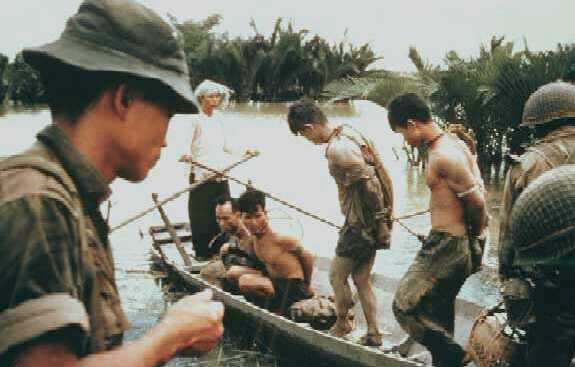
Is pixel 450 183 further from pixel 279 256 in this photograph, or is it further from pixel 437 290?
pixel 279 256

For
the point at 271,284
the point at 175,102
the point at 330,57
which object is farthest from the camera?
the point at 330,57

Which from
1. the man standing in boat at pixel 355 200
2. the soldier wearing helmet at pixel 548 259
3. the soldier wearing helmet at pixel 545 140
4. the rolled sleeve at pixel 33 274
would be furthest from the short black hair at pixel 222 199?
the rolled sleeve at pixel 33 274

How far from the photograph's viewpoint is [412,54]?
1505 centimetres

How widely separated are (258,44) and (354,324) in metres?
28.8

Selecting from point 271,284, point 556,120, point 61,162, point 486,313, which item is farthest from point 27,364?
point 271,284

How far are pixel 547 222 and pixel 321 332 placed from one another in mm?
3440

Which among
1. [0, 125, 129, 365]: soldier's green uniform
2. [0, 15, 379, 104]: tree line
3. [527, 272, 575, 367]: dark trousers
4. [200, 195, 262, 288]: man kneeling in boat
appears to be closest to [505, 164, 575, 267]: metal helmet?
[527, 272, 575, 367]: dark trousers

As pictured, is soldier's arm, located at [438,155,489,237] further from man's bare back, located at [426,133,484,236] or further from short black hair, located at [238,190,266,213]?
short black hair, located at [238,190,266,213]

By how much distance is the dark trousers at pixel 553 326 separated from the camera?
2.85 metres

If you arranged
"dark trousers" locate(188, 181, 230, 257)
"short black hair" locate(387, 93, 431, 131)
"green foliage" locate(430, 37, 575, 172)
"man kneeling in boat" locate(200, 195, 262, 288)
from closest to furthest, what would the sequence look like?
"short black hair" locate(387, 93, 431, 131)
"man kneeling in boat" locate(200, 195, 262, 288)
"dark trousers" locate(188, 181, 230, 257)
"green foliage" locate(430, 37, 575, 172)

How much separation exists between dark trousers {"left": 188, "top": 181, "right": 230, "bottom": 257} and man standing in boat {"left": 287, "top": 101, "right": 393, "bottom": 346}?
130 inches

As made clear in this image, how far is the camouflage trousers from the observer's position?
5125 millimetres

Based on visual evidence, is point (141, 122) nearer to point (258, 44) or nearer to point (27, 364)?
point (27, 364)

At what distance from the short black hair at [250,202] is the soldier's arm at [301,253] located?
1.33 feet
